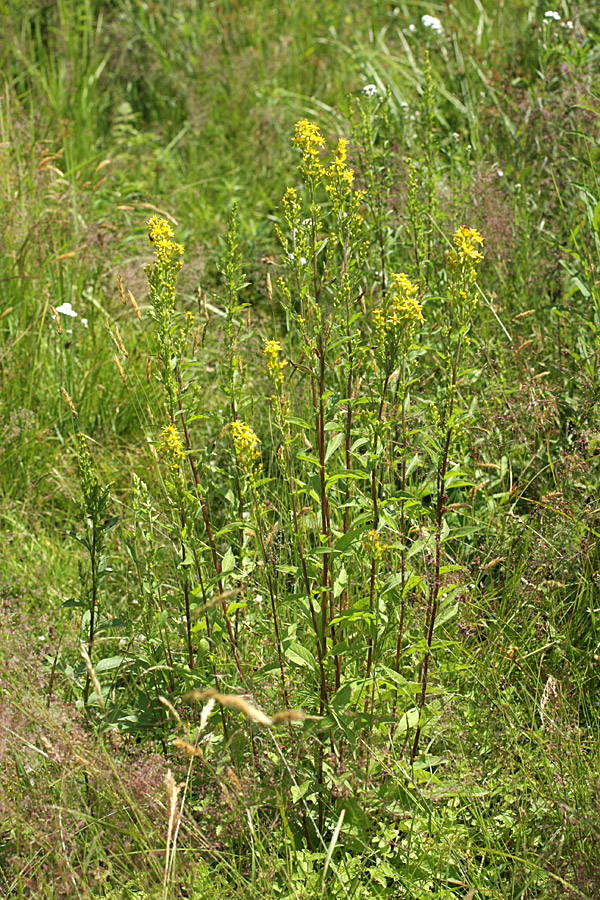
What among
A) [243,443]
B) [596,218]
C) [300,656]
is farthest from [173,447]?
[596,218]

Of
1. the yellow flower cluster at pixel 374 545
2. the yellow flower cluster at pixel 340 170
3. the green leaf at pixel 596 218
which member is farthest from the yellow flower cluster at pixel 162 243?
the green leaf at pixel 596 218

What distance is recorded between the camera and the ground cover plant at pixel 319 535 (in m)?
1.80

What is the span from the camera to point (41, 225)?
12.2 feet

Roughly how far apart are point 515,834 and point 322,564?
71 cm

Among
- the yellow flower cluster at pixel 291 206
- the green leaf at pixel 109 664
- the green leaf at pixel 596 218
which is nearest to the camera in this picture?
the yellow flower cluster at pixel 291 206

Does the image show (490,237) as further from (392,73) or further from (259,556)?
(392,73)

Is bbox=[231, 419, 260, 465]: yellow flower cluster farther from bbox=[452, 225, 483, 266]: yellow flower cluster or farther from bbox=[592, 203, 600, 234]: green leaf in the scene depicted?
bbox=[592, 203, 600, 234]: green leaf

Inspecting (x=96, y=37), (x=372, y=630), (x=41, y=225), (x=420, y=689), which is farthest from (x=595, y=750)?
(x=96, y=37)

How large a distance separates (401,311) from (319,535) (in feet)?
1.83

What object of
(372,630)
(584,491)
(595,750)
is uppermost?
(372,630)

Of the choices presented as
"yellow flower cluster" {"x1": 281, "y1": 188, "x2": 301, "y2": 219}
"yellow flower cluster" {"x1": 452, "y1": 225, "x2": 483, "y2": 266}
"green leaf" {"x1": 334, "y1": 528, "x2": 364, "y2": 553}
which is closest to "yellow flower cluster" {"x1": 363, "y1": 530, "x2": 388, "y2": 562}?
"green leaf" {"x1": 334, "y1": 528, "x2": 364, "y2": 553}

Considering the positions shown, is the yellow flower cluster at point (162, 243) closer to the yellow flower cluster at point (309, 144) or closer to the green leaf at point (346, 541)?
the yellow flower cluster at point (309, 144)

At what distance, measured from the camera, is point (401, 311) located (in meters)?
1.66

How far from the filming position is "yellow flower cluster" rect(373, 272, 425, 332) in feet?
5.41
